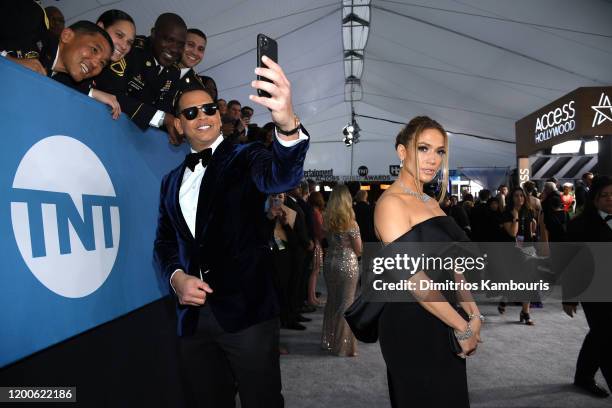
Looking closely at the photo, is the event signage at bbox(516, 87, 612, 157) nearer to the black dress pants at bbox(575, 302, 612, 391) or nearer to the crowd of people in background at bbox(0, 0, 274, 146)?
the black dress pants at bbox(575, 302, 612, 391)

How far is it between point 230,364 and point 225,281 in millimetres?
386

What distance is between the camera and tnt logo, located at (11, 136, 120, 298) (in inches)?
55.6

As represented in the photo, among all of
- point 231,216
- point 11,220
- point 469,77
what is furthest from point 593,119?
point 11,220

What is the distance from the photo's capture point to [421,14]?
9375 mm

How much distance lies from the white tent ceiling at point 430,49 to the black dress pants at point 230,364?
598 centimetres

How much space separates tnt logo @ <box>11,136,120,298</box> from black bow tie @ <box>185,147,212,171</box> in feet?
1.26

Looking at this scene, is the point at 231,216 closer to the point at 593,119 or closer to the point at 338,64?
the point at 593,119

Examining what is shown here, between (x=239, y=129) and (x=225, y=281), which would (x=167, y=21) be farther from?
(x=225, y=281)

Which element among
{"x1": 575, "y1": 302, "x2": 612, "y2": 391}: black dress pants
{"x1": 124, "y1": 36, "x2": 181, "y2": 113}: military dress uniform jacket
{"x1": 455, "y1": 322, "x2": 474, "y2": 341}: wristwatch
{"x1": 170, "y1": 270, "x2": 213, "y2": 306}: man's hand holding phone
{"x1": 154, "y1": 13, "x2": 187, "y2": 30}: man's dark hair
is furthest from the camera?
{"x1": 575, "y1": 302, "x2": 612, "y2": 391}: black dress pants

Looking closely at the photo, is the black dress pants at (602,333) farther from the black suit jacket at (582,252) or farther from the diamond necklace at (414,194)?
the diamond necklace at (414,194)

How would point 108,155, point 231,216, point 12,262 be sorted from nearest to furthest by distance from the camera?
point 12,262 < point 231,216 < point 108,155

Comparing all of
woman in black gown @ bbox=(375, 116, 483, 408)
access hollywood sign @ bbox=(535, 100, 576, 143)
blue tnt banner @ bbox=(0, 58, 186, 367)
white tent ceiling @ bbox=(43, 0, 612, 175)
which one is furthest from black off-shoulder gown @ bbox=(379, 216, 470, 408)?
access hollywood sign @ bbox=(535, 100, 576, 143)

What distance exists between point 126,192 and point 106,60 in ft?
2.24

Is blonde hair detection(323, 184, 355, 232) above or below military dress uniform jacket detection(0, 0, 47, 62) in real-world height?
below
